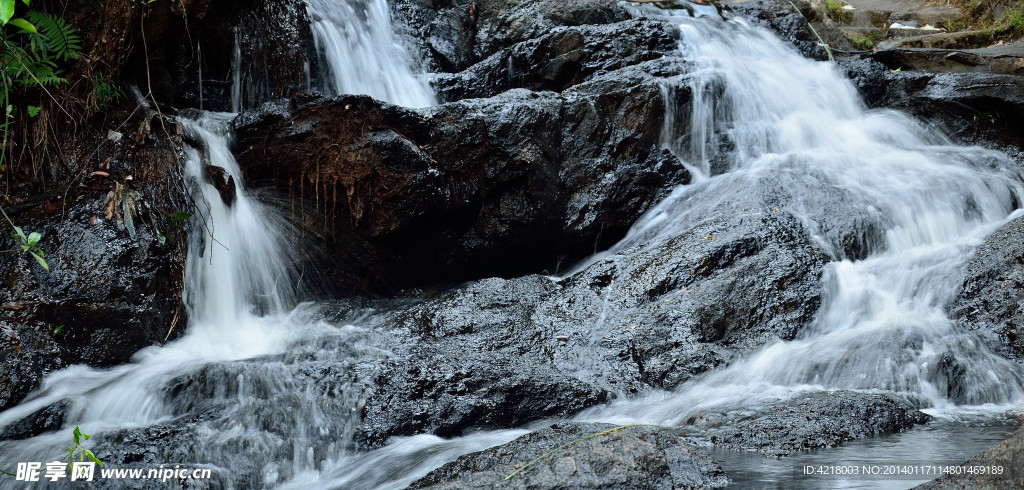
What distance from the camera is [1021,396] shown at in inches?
147

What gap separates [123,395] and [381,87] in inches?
164

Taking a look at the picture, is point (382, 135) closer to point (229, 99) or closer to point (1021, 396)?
point (229, 99)

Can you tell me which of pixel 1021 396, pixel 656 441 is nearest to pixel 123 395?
pixel 656 441

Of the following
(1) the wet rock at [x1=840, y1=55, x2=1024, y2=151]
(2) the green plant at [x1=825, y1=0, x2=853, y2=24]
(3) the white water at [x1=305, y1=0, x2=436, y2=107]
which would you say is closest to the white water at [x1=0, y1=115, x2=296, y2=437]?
(3) the white water at [x1=305, y1=0, x2=436, y2=107]

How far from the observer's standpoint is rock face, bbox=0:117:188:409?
4066 millimetres

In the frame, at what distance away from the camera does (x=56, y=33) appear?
4547 mm

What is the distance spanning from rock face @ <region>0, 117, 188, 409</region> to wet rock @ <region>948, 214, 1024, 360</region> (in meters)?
5.08

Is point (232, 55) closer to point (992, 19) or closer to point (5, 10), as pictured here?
point (5, 10)

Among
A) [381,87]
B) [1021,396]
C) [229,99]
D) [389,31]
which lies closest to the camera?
[1021,396]

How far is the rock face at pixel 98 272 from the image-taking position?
4.07 m

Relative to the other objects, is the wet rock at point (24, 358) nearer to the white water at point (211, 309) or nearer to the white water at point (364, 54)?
the white water at point (211, 309)

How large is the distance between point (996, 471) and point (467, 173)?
13.8ft

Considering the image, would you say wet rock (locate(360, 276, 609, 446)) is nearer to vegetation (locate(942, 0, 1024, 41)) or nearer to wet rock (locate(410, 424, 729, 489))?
wet rock (locate(410, 424, 729, 489))

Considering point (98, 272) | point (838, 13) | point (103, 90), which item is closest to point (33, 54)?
point (103, 90)
